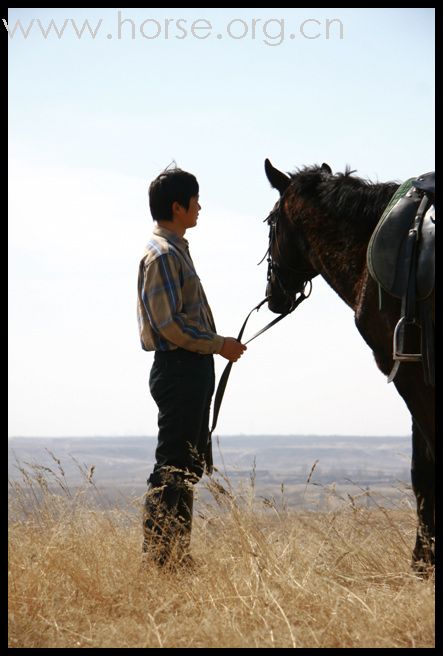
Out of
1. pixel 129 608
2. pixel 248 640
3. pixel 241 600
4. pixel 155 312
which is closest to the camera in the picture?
pixel 248 640

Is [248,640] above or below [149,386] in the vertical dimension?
below

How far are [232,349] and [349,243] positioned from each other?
40.1 inches

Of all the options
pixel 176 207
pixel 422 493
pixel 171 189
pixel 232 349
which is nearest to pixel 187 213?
pixel 176 207

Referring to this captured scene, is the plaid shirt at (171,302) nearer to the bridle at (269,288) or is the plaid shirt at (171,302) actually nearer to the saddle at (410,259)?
the bridle at (269,288)

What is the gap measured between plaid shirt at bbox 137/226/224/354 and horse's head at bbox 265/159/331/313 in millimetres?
673

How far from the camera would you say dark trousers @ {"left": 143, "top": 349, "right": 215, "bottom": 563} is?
529 cm

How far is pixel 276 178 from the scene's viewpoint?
592 centimetres

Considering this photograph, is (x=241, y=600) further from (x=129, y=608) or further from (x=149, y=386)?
(x=149, y=386)

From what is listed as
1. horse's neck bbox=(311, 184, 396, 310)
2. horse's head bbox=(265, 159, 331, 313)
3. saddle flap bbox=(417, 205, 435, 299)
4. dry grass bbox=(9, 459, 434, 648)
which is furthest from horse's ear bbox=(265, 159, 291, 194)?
dry grass bbox=(9, 459, 434, 648)

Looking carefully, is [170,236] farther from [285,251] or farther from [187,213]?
[285,251]

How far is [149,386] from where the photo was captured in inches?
217

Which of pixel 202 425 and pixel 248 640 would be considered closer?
pixel 248 640

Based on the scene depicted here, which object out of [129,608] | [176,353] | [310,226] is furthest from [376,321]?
[129,608]
